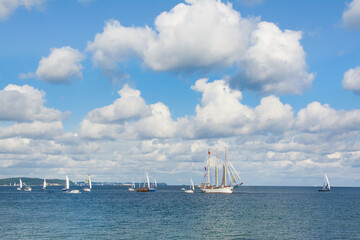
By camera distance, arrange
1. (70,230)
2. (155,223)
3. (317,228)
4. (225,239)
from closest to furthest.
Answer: (225,239)
(70,230)
(317,228)
(155,223)

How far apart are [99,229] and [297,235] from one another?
39.4 meters

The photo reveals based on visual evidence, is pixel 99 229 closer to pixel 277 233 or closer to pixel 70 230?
pixel 70 230

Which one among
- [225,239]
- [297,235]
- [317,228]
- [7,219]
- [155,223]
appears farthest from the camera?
[7,219]

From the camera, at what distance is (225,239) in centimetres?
6919

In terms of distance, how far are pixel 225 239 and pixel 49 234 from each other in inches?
1291

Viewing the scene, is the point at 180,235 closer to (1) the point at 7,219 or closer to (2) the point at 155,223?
(2) the point at 155,223

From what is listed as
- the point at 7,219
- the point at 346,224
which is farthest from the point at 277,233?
the point at 7,219

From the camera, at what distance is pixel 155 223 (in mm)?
91312

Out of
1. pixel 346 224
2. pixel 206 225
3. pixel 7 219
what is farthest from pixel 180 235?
pixel 7 219

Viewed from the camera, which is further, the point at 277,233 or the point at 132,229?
the point at 132,229

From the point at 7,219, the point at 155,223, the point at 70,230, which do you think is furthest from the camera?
the point at 7,219

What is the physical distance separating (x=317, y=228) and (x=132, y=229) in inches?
A: 1557

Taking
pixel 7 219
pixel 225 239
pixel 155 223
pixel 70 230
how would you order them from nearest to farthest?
pixel 225 239 < pixel 70 230 < pixel 155 223 < pixel 7 219

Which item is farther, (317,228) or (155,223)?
(155,223)
